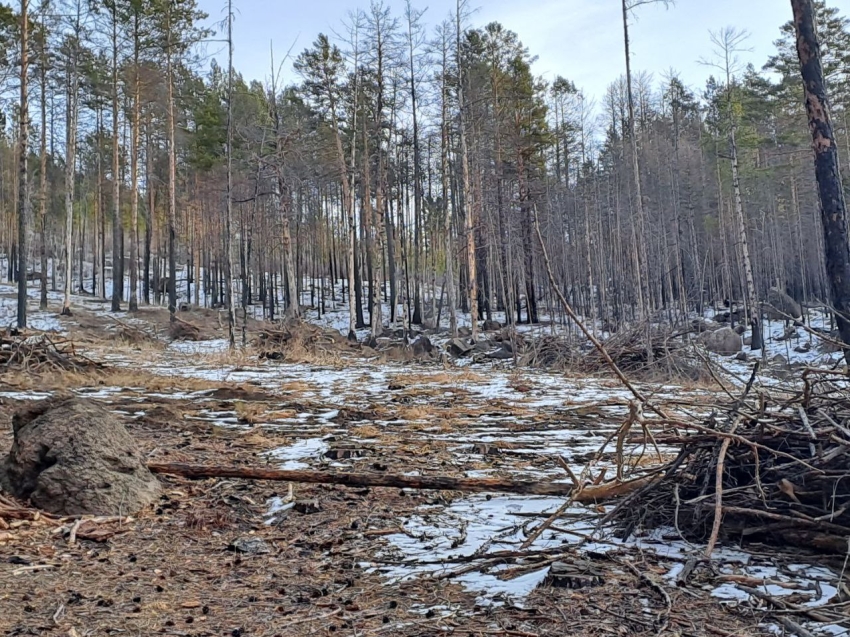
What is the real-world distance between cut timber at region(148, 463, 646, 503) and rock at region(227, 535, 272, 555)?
3.07 feet

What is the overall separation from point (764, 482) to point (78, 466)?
412 cm

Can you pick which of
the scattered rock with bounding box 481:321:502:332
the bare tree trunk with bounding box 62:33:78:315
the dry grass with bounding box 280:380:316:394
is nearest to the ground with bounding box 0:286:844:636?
the dry grass with bounding box 280:380:316:394

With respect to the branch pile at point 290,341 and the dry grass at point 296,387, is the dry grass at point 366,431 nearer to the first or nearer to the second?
the dry grass at point 296,387

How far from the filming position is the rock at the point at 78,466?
3.93m

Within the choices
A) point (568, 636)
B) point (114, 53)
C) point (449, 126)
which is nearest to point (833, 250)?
point (568, 636)

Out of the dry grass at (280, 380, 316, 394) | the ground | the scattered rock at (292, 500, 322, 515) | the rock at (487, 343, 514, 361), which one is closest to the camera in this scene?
the ground

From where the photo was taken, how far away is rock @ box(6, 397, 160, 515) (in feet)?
12.9

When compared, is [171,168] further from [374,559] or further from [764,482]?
[764,482]

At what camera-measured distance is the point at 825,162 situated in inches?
264

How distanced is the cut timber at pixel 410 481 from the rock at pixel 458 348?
49.0 feet

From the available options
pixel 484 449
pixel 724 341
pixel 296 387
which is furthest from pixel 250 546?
pixel 724 341

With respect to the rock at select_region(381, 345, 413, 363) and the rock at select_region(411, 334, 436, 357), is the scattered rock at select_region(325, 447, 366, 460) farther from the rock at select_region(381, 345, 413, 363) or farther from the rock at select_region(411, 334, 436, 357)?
the rock at select_region(411, 334, 436, 357)

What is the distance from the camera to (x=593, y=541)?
10.6ft

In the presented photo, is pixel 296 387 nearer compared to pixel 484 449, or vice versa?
pixel 484 449
